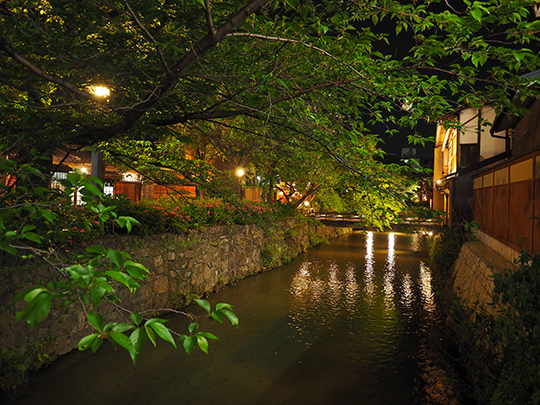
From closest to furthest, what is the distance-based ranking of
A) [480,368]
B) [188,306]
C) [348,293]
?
[480,368], [188,306], [348,293]

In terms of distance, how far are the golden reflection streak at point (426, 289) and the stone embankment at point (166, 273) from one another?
5.62 m

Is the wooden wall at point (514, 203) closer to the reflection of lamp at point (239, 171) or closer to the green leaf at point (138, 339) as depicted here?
the green leaf at point (138, 339)

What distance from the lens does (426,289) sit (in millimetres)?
14109

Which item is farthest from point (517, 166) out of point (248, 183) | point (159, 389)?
point (248, 183)

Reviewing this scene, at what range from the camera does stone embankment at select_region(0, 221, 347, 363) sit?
667 cm

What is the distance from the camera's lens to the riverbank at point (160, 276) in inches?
256

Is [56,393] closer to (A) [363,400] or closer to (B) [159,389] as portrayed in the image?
(B) [159,389]

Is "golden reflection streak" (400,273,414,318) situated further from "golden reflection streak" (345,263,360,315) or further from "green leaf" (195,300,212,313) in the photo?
"green leaf" (195,300,212,313)

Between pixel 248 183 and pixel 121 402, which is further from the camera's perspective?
pixel 248 183

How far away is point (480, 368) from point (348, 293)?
7.52 metres

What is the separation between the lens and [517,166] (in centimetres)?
930

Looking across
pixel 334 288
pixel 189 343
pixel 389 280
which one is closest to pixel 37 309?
pixel 189 343

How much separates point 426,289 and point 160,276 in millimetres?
9813

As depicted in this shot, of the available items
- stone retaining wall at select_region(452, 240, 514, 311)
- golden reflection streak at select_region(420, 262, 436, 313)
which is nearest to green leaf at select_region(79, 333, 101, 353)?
stone retaining wall at select_region(452, 240, 514, 311)
